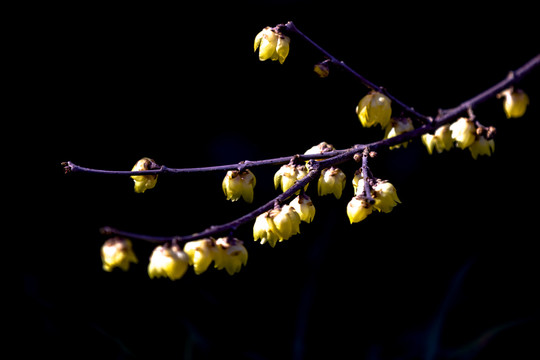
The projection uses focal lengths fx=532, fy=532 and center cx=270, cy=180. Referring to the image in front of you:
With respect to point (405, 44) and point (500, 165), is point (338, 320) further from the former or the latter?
point (405, 44)

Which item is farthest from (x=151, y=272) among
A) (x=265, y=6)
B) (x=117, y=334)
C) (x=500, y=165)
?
(x=500, y=165)

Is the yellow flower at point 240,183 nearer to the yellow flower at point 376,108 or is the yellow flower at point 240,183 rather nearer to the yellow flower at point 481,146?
the yellow flower at point 376,108

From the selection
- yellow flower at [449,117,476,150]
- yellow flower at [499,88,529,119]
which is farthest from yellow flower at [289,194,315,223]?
yellow flower at [499,88,529,119]

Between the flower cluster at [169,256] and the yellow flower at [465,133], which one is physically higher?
the yellow flower at [465,133]

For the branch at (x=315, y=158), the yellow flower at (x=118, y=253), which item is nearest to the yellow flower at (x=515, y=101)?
the branch at (x=315, y=158)

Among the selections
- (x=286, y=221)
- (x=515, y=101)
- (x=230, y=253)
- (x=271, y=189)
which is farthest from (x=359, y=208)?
(x=271, y=189)

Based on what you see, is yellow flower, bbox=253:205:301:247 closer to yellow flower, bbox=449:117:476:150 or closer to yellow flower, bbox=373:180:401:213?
yellow flower, bbox=373:180:401:213
